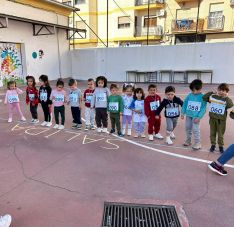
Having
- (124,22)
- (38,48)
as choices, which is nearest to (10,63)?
(38,48)

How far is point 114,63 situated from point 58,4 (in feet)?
18.2

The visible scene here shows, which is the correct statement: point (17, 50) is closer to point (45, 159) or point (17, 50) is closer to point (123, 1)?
point (45, 159)

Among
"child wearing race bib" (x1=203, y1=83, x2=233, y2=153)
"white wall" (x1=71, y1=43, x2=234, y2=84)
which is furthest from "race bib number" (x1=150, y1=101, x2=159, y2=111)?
"white wall" (x1=71, y1=43, x2=234, y2=84)

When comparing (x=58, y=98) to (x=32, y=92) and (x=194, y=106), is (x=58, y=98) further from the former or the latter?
Result: (x=194, y=106)

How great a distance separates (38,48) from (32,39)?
740 mm

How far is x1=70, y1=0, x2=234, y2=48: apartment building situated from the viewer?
24984 mm

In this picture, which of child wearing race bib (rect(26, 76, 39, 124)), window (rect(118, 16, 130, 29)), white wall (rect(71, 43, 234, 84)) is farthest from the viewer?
window (rect(118, 16, 130, 29))

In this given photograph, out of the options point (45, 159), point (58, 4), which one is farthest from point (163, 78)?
point (45, 159)

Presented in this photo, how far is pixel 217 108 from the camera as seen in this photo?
468 cm

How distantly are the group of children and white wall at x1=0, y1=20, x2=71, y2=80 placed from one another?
8900 millimetres

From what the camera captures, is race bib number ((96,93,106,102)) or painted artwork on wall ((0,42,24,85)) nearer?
race bib number ((96,93,106,102))

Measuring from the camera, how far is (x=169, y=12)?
1074 inches

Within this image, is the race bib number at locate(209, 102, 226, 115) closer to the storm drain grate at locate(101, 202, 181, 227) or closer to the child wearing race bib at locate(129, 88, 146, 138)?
the child wearing race bib at locate(129, 88, 146, 138)

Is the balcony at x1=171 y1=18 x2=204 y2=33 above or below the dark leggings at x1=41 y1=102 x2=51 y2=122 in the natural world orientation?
above
